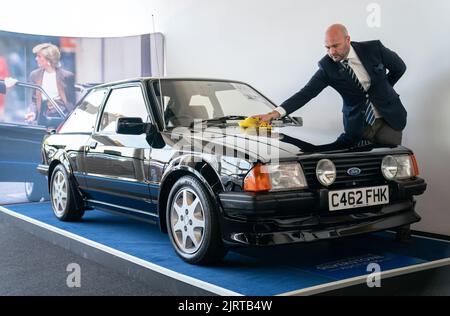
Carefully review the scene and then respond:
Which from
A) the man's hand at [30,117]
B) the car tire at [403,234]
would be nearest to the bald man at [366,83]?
the car tire at [403,234]

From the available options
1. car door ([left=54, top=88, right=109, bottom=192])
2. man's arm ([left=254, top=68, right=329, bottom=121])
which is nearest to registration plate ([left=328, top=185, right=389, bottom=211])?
man's arm ([left=254, top=68, right=329, bottom=121])

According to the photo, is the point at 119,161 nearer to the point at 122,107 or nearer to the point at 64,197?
the point at 122,107

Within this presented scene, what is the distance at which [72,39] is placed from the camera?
6.70 metres

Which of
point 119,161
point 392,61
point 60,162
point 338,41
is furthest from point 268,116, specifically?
point 60,162

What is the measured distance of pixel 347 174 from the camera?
3.20m

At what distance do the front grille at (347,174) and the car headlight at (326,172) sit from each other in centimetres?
2

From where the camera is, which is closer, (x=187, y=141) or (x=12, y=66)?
(x=187, y=141)

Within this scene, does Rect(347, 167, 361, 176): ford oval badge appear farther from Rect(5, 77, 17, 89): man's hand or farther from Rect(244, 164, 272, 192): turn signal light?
Rect(5, 77, 17, 89): man's hand

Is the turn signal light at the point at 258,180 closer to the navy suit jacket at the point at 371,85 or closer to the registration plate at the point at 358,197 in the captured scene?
the registration plate at the point at 358,197

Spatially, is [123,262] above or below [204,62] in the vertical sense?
below

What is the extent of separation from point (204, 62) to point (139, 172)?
2.98 metres

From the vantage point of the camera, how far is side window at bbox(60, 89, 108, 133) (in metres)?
4.66
